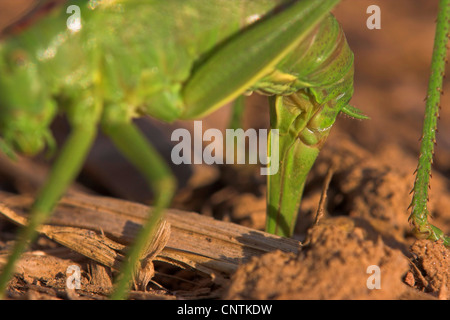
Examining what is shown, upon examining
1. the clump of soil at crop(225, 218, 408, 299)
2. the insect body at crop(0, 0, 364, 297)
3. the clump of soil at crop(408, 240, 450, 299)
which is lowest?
the clump of soil at crop(225, 218, 408, 299)

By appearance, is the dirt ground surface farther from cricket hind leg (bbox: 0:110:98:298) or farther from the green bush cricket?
cricket hind leg (bbox: 0:110:98:298)

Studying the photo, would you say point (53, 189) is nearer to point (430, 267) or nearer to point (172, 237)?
point (172, 237)

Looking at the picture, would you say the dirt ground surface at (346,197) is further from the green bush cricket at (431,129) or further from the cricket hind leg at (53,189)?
the cricket hind leg at (53,189)

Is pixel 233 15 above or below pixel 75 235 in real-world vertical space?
above

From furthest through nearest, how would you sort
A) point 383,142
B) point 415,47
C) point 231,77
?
point 415,47 → point 383,142 → point 231,77

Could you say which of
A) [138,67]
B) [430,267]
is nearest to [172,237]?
[138,67]

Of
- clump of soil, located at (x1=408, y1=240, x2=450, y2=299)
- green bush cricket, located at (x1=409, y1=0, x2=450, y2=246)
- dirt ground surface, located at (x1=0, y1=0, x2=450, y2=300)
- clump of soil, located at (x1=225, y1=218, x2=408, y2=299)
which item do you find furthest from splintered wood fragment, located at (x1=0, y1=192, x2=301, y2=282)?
green bush cricket, located at (x1=409, y1=0, x2=450, y2=246)
